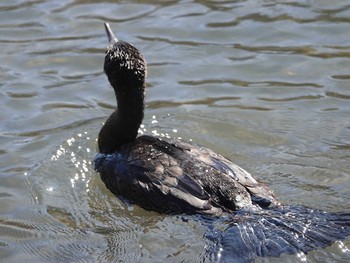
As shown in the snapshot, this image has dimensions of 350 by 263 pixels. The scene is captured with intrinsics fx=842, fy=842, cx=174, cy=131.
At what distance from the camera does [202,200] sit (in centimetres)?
766

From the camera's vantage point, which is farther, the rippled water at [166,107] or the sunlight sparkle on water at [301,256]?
the rippled water at [166,107]

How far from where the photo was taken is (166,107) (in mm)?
10484

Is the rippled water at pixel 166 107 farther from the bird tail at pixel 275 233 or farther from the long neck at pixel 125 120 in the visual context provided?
the long neck at pixel 125 120

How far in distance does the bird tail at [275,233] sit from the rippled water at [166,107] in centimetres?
13

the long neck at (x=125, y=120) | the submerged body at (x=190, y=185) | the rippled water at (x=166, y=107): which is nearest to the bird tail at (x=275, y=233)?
the submerged body at (x=190, y=185)

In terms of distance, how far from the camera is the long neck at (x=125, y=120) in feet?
28.4

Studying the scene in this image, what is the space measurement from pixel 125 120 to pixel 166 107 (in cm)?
182

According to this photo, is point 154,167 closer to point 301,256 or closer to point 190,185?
point 190,185

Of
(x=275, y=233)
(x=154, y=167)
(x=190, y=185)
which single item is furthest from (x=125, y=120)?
(x=275, y=233)

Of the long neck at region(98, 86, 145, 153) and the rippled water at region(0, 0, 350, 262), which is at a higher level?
the long neck at region(98, 86, 145, 153)

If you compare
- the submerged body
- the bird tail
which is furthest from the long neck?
the bird tail

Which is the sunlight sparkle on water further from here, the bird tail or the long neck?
the long neck

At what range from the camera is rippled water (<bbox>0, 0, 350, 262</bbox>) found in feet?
26.6

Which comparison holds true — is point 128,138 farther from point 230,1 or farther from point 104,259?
point 230,1
